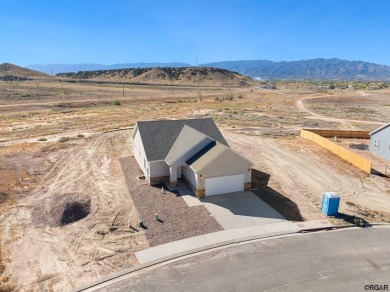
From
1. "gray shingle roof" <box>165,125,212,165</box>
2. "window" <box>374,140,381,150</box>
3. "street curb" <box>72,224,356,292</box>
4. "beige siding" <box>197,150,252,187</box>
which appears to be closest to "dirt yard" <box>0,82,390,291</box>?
"street curb" <box>72,224,356,292</box>

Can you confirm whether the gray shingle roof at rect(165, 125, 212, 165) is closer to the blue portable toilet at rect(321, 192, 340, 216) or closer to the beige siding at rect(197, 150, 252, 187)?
the beige siding at rect(197, 150, 252, 187)

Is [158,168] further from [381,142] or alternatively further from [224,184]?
[381,142]

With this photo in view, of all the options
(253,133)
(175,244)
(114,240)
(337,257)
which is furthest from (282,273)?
(253,133)

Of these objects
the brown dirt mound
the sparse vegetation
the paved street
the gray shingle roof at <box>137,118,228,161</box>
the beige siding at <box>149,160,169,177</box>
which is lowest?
the paved street

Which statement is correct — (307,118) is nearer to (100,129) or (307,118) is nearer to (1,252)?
(100,129)

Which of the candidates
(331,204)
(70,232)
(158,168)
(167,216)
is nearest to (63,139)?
(158,168)
